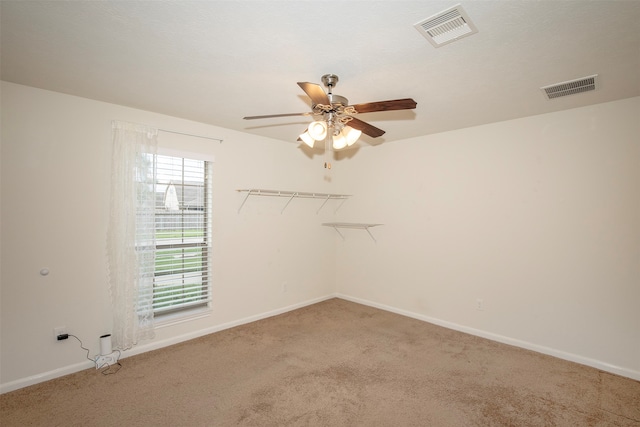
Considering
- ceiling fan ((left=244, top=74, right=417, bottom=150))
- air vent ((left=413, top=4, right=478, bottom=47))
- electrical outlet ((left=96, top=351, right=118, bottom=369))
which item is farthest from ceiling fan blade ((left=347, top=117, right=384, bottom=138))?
electrical outlet ((left=96, top=351, right=118, bottom=369))

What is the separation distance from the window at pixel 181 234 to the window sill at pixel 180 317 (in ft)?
0.23

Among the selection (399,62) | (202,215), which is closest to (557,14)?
(399,62)

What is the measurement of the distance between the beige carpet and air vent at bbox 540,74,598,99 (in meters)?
2.50

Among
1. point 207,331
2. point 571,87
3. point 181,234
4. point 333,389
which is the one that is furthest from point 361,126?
point 207,331

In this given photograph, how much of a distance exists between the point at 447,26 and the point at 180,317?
143 inches

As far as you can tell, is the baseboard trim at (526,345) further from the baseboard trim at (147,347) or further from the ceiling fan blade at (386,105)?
the ceiling fan blade at (386,105)

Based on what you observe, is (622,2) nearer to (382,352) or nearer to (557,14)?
(557,14)

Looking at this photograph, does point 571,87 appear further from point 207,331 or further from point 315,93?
point 207,331

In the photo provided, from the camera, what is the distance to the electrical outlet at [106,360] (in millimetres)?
2844

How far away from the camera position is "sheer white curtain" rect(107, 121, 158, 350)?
2.96 metres

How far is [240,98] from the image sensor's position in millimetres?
2830

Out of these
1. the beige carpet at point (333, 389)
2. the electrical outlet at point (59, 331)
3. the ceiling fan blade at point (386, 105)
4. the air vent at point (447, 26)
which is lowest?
the beige carpet at point (333, 389)

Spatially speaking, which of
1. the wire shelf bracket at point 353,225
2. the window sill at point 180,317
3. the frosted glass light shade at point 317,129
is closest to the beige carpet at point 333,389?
the window sill at point 180,317

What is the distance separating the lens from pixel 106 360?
2.88 meters
